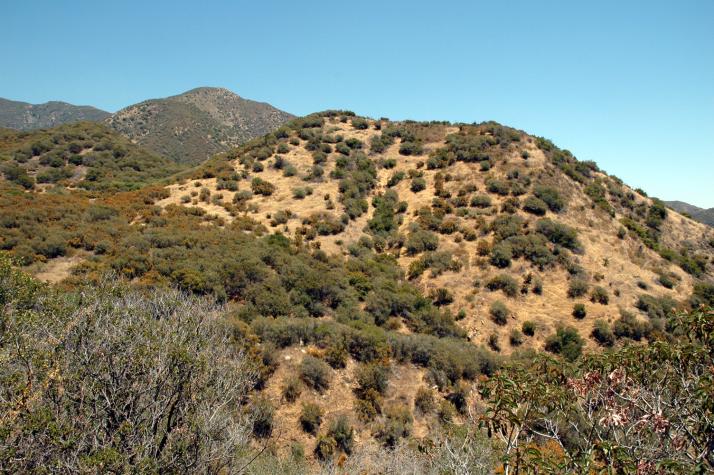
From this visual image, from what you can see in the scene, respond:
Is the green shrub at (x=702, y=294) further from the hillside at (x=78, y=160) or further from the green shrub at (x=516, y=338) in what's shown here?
the hillside at (x=78, y=160)

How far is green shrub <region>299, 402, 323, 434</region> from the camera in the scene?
12.6 m

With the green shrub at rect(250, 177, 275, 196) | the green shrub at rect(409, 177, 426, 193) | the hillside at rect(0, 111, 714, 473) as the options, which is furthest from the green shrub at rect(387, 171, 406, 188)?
the green shrub at rect(250, 177, 275, 196)

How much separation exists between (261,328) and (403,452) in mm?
7268

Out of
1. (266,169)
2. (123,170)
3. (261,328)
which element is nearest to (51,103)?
(123,170)

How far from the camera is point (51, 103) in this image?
147 meters

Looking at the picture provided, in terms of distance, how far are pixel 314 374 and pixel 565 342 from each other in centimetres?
1442

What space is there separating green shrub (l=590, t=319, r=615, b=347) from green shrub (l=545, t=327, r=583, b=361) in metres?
1.28

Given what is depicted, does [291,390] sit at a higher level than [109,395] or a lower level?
lower

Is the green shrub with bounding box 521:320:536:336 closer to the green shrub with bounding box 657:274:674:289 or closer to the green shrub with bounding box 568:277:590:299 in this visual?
the green shrub with bounding box 568:277:590:299

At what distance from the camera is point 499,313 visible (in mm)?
22734

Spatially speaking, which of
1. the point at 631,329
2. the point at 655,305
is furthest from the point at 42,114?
the point at 655,305

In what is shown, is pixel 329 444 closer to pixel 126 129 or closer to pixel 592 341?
pixel 592 341

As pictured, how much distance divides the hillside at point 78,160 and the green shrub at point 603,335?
41061mm

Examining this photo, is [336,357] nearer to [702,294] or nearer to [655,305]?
[655,305]
